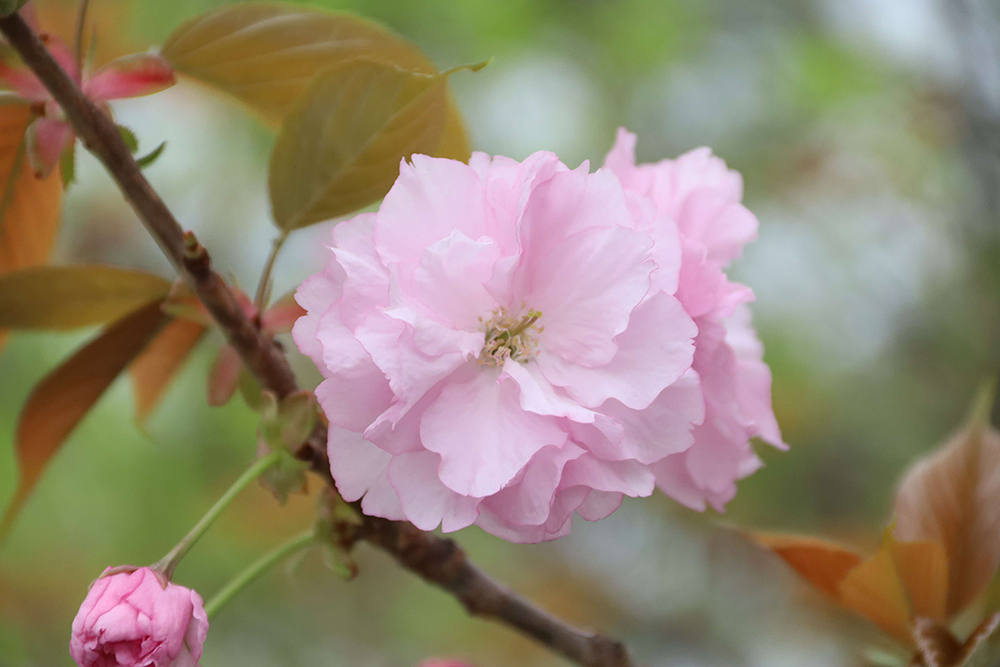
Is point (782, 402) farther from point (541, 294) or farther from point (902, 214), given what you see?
point (541, 294)

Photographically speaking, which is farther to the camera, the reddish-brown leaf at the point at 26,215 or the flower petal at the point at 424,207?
the reddish-brown leaf at the point at 26,215

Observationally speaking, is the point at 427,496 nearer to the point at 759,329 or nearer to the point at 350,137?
the point at 350,137

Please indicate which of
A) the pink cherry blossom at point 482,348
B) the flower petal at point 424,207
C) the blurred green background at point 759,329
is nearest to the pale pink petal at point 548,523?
the pink cherry blossom at point 482,348

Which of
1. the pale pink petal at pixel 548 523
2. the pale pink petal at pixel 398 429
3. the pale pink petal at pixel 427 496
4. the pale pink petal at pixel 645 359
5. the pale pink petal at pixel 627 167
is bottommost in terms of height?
the pale pink petal at pixel 548 523

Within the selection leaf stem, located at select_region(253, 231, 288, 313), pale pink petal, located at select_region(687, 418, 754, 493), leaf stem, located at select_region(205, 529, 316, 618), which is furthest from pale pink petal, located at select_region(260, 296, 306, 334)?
pale pink petal, located at select_region(687, 418, 754, 493)

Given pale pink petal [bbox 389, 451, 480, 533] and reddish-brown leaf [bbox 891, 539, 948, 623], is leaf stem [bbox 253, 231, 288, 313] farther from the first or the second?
reddish-brown leaf [bbox 891, 539, 948, 623]

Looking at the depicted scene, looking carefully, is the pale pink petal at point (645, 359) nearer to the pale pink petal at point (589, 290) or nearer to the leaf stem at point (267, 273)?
the pale pink petal at point (589, 290)
